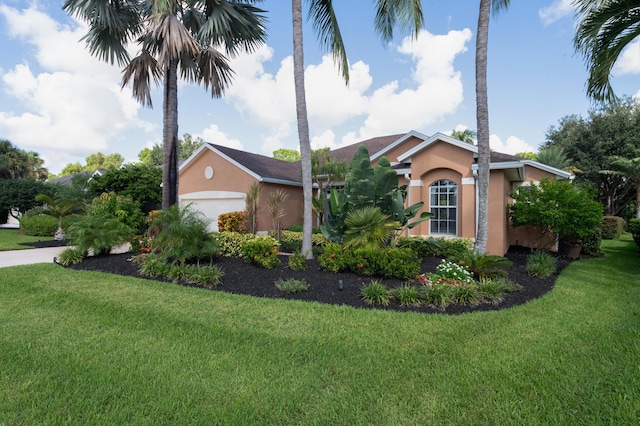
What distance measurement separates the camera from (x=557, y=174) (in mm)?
14719

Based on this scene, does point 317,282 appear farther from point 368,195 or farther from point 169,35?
point 169,35

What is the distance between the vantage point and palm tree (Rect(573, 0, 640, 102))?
864 centimetres

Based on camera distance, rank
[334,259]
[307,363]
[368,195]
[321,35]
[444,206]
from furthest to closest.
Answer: [444,206] → [321,35] → [368,195] → [334,259] → [307,363]

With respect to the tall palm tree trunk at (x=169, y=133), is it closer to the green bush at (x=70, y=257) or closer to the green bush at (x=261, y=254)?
the green bush at (x=70, y=257)

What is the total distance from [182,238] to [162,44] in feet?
24.3

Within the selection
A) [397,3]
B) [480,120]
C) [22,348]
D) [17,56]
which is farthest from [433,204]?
[17,56]

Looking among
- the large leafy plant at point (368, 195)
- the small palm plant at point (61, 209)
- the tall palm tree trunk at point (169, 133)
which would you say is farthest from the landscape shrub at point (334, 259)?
the small palm plant at point (61, 209)

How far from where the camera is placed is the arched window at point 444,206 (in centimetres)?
1261

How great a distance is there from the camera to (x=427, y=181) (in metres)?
13.0

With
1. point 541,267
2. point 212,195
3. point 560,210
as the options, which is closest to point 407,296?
point 541,267

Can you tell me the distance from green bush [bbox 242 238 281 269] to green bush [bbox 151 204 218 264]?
3.23 ft

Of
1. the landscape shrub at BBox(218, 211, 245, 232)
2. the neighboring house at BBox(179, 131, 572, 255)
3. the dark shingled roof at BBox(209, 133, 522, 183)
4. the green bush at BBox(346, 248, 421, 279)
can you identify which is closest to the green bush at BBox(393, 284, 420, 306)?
the green bush at BBox(346, 248, 421, 279)

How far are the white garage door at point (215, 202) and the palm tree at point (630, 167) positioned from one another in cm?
2754

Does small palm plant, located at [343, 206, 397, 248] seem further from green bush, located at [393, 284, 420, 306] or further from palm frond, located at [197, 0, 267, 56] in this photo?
palm frond, located at [197, 0, 267, 56]
